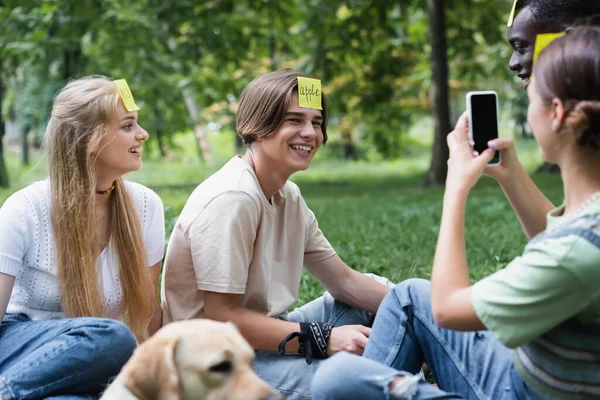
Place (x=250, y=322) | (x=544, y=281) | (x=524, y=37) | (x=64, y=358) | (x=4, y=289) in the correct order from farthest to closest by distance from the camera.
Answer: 1. (x=524, y=37)
2. (x=250, y=322)
3. (x=4, y=289)
4. (x=64, y=358)
5. (x=544, y=281)

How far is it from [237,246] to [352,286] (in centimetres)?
75

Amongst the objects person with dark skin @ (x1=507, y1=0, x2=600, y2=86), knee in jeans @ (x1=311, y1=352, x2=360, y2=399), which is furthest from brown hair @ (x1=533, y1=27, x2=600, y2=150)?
person with dark skin @ (x1=507, y1=0, x2=600, y2=86)

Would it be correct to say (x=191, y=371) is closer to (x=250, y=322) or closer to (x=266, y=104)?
(x=250, y=322)

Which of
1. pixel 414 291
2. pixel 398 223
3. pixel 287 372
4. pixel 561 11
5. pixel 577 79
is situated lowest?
pixel 398 223

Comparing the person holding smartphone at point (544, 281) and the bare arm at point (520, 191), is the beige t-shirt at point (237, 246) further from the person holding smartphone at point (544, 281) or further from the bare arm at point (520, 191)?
the bare arm at point (520, 191)

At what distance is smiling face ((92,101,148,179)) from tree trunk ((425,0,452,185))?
9.86m

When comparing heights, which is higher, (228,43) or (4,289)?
(228,43)

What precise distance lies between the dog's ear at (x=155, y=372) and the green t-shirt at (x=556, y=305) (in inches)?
31.4

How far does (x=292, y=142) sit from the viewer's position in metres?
3.19

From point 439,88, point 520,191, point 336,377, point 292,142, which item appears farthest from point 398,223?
point 439,88

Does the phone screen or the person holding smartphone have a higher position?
the phone screen

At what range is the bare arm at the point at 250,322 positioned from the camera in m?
2.94

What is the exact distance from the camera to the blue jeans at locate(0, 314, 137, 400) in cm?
269

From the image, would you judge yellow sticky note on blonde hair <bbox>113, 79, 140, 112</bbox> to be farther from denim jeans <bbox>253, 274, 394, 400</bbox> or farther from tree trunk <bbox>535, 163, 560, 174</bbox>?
tree trunk <bbox>535, 163, 560, 174</bbox>
